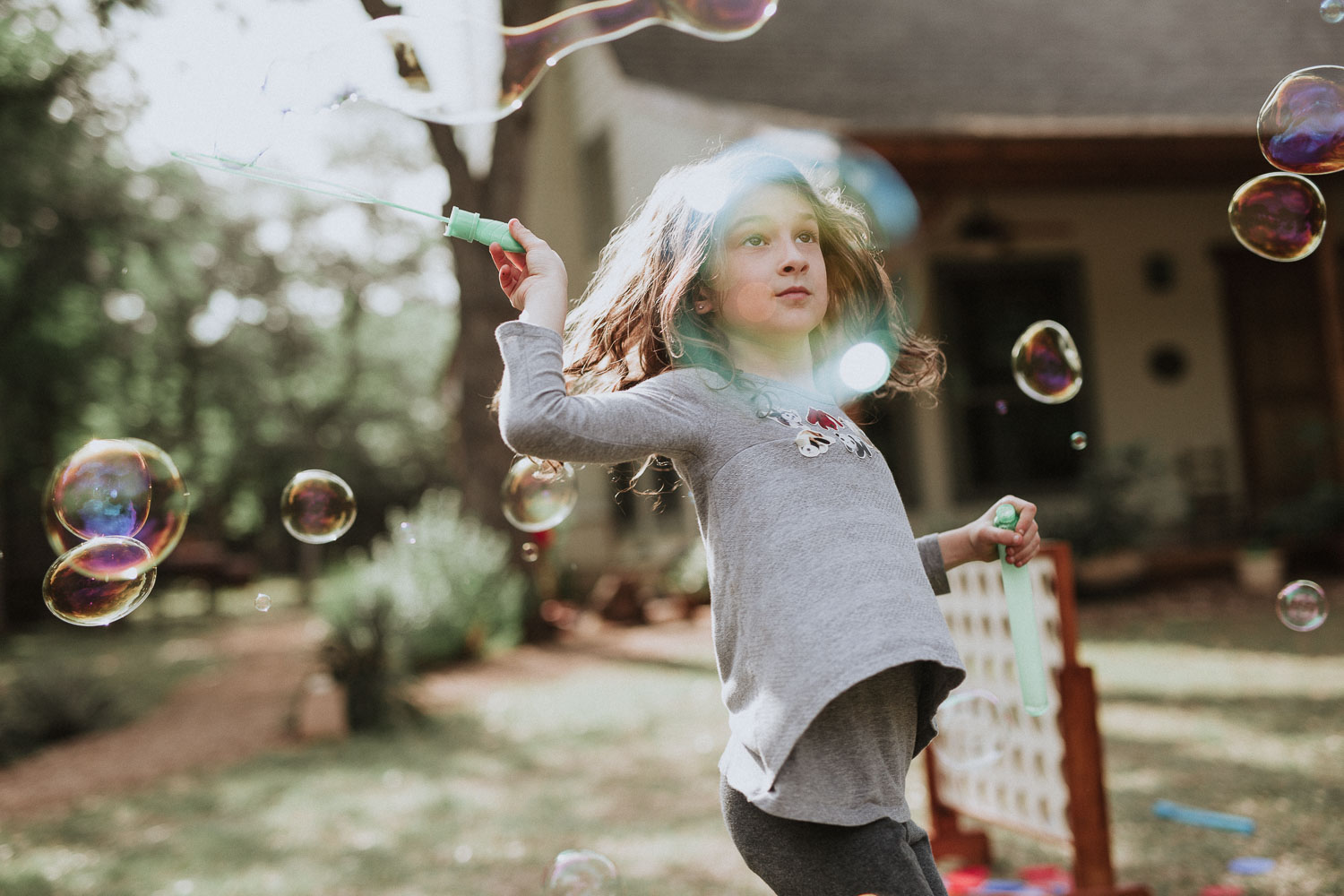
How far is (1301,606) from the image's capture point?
341 centimetres

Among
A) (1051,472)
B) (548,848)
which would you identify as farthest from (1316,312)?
(548,848)

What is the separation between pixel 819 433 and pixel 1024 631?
0.53m

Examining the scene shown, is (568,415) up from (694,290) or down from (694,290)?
down

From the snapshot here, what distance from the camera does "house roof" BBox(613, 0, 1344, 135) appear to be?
8.98 meters

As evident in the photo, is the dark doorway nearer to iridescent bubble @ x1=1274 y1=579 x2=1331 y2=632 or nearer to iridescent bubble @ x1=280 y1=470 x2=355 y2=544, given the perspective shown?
iridescent bubble @ x1=1274 y1=579 x2=1331 y2=632

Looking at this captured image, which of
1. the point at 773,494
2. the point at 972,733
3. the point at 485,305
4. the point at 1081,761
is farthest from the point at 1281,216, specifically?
the point at 485,305

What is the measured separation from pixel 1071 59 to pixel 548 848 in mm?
9417

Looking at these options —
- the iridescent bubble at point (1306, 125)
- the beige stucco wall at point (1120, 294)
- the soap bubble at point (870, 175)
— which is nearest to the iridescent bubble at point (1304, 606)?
the iridescent bubble at point (1306, 125)

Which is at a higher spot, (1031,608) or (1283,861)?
(1031,608)

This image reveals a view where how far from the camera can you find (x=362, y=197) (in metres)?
1.76

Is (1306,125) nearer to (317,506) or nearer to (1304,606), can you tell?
(1304,606)

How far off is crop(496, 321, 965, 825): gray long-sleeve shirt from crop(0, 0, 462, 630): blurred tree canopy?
6556 millimetres

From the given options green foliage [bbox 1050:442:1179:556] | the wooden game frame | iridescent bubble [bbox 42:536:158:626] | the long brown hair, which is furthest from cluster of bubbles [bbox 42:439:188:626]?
green foliage [bbox 1050:442:1179:556]

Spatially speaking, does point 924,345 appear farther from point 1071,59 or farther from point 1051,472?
point 1071,59
